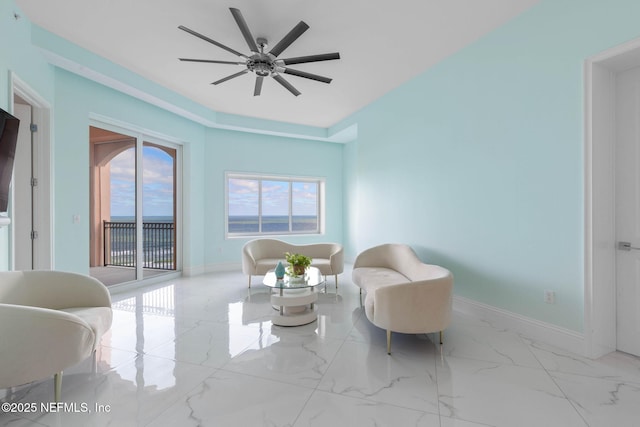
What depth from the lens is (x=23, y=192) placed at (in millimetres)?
3279

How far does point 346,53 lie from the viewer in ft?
11.4

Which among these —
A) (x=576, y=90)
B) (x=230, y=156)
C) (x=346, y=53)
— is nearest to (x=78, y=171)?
(x=230, y=156)

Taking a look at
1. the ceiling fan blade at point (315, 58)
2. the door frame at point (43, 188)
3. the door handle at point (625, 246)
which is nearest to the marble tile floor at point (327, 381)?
the door handle at point (625, 246)

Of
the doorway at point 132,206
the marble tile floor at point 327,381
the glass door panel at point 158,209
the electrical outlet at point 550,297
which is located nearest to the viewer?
the marble tile floor at point 327,381

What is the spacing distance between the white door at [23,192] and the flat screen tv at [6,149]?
120 centimetres

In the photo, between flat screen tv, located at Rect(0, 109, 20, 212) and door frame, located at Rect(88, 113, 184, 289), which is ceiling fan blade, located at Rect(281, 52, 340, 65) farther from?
door frame, located at Rect(88, 113, 184, 289)

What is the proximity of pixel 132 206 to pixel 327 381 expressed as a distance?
444cm

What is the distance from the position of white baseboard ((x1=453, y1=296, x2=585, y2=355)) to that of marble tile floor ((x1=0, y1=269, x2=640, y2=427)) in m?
0.11

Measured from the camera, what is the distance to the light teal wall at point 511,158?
245 centimetres

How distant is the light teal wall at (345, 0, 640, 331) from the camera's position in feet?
8.04

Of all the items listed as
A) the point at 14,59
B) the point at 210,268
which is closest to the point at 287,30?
the point at 14,59

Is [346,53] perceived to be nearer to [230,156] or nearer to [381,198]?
[381,198]

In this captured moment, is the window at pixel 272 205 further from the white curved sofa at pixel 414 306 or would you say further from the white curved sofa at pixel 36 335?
the white curved sofa at pixel 414 306

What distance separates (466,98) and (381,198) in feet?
6.60
